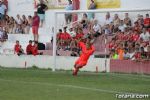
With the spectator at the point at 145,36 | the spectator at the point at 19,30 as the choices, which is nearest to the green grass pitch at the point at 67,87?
the spectator at the point at 145,36

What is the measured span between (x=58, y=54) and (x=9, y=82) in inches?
388

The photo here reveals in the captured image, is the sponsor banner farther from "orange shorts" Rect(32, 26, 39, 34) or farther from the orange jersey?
the orange jersey

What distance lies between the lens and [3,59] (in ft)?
109

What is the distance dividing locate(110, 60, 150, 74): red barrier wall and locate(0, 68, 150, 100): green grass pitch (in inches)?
136

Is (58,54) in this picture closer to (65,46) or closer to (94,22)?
(65,46)

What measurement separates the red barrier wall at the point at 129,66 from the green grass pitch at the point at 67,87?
346 centimetres

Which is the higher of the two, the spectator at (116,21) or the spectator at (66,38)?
the spectator at (116,21)

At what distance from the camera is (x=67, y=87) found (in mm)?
19328

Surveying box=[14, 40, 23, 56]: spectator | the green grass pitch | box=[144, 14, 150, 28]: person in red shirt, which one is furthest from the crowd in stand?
the green grass pitch

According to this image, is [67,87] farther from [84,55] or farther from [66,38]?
[66,38]

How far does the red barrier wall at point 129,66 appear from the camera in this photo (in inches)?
1053

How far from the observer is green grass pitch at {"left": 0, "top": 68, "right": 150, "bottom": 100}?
1675 cm

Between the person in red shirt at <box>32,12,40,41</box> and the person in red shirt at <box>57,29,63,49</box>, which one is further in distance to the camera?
the person in red shirt at <box>32,12,40,41</box>

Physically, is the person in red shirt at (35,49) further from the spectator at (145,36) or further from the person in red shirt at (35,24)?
the spectator at (145,36)
